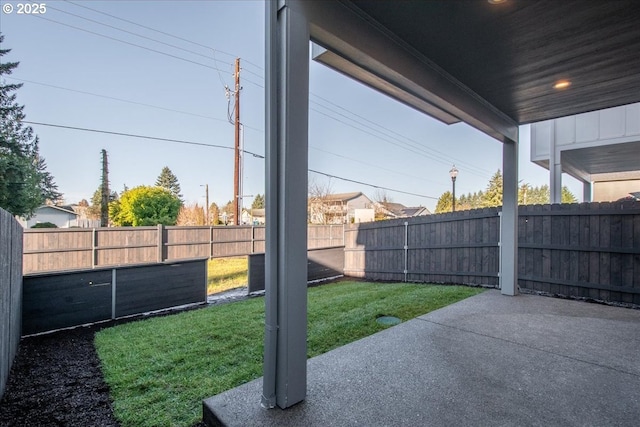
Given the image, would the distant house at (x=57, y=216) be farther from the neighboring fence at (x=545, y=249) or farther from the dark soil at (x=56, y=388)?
the neighboring fence at (x=545, y=249)

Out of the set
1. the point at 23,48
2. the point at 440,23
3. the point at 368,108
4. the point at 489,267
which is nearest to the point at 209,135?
the point at 23,48

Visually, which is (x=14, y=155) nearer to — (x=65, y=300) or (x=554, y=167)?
(x=65, y=300)

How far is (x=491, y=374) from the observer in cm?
218

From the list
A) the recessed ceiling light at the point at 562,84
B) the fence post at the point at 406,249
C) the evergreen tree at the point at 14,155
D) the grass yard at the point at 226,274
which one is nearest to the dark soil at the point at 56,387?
the grass yard at the point at 226,274

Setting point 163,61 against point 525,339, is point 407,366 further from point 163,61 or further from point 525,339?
point 163,61

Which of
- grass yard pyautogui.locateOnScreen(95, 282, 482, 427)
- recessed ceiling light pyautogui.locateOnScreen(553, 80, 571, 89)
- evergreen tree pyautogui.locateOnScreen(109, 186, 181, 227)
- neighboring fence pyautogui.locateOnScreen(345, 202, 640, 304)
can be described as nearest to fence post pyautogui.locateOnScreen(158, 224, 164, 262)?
evergreen tree pyautogui.locateOnScreen(109, 186, 181, 227)

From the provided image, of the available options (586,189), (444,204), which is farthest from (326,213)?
(586,189)

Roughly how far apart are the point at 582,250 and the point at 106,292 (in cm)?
715

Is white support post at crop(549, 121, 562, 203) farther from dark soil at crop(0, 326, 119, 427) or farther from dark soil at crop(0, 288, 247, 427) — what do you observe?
dark soil at crop(0, 326, 119, 427)

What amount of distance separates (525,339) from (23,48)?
15479mm

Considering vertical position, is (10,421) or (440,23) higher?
(440,23)

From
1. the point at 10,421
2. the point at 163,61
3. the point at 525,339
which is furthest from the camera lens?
the point at 163,61

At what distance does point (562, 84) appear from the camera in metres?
3.10

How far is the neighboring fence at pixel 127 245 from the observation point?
7594mm
